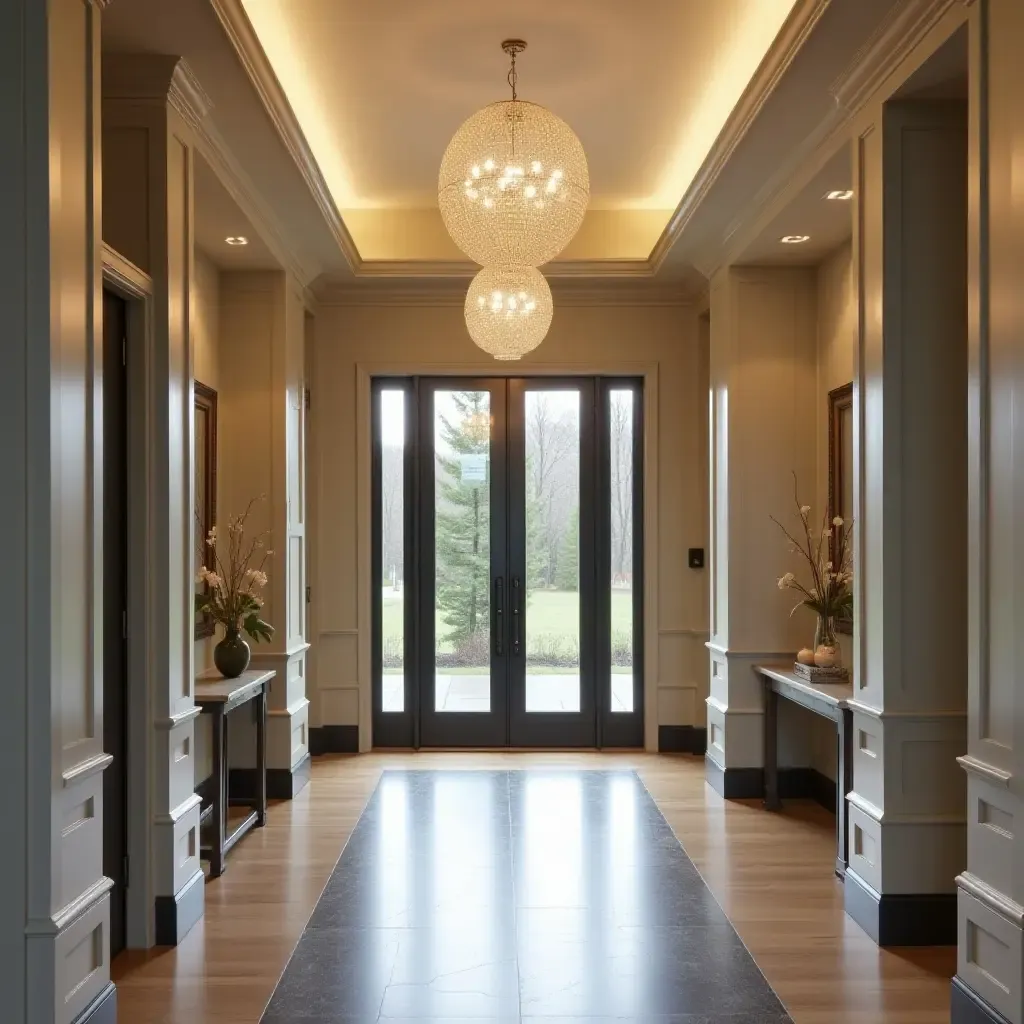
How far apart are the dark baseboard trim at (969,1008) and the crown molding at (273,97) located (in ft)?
12.6

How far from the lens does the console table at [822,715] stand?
179 inches

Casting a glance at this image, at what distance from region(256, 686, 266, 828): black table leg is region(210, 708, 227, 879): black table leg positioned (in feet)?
2.29

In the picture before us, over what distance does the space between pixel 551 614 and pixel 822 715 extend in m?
2.66

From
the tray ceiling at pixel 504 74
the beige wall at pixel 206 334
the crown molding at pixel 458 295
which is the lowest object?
the beige wall at pixel 206 334

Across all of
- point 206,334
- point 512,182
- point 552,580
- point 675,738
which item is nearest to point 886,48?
point 512,182

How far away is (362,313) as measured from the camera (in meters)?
7.58

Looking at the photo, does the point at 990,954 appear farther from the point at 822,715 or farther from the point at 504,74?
the point at 504,74

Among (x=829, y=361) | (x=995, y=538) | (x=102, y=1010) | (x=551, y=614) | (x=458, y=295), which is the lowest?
(x=102, y=1010)

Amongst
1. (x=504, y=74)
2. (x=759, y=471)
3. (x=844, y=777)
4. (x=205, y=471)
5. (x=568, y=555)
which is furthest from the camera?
(x=568, y=555)

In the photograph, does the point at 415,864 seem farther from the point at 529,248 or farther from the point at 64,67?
the point at 64,67

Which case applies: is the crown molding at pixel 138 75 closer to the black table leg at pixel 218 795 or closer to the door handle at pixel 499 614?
the black table leg at pixel 218 795

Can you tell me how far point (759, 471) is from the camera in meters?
6.30

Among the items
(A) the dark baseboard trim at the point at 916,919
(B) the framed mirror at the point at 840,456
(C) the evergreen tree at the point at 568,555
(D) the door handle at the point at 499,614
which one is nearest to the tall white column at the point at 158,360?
(A) the dark baseboard trim at the point at 916,919

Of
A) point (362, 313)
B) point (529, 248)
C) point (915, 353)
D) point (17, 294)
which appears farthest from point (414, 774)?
point (17, 294)
